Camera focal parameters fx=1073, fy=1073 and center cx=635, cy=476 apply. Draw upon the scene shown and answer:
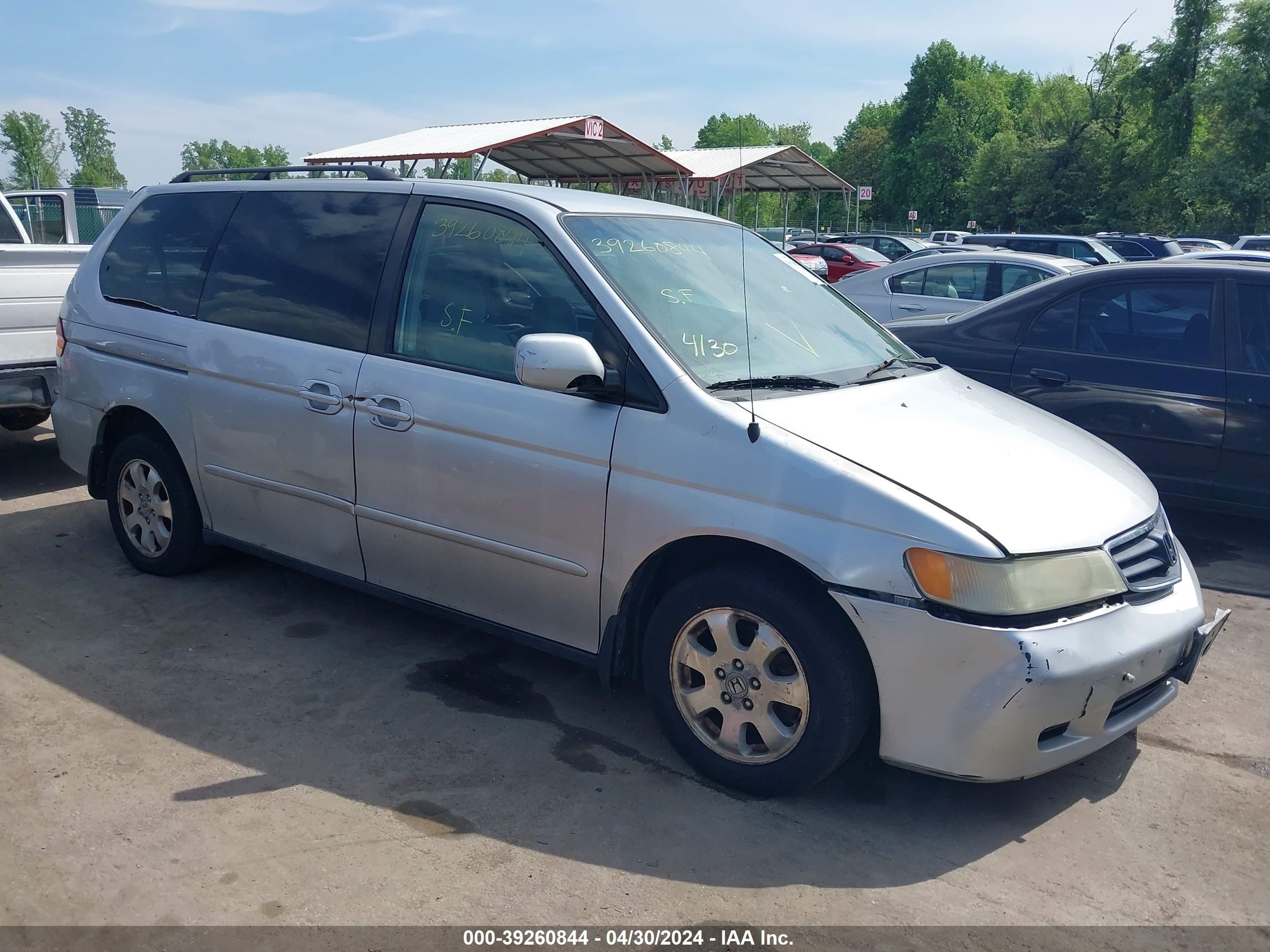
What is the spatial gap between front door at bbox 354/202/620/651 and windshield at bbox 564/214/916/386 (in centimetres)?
23

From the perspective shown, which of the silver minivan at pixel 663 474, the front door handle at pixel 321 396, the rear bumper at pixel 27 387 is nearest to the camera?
the silver minivan at pixel 663 474

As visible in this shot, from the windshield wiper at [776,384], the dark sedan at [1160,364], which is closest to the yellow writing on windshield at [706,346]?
the windshield wiper at [776,384]

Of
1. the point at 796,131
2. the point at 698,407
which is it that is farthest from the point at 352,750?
the point at 796,131

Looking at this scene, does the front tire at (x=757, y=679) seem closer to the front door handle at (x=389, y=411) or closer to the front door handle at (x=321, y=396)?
the front door handle at (x=389, y=411)

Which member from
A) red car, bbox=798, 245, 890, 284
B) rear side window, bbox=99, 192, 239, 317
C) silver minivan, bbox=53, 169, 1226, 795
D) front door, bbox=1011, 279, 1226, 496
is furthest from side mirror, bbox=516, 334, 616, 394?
red car, bbox=798, 245, 890, 284

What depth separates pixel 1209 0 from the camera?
4341 cm

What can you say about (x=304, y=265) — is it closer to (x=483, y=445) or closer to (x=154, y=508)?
(x=483, y=445)

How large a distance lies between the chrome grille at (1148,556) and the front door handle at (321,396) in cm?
279

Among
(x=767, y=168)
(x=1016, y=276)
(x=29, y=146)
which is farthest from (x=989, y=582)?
(x=29, y=146)

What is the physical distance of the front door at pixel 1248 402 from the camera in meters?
5.67

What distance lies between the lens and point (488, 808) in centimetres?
331

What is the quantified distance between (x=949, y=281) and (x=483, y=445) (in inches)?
302

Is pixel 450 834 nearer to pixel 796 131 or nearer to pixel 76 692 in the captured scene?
pixel 76 692

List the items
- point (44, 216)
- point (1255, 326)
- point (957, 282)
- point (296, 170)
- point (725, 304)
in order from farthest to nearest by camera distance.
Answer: point (44, 216) < point (957, 282) < point (1255, 326) < point (296, 170) < point (725, 304)
